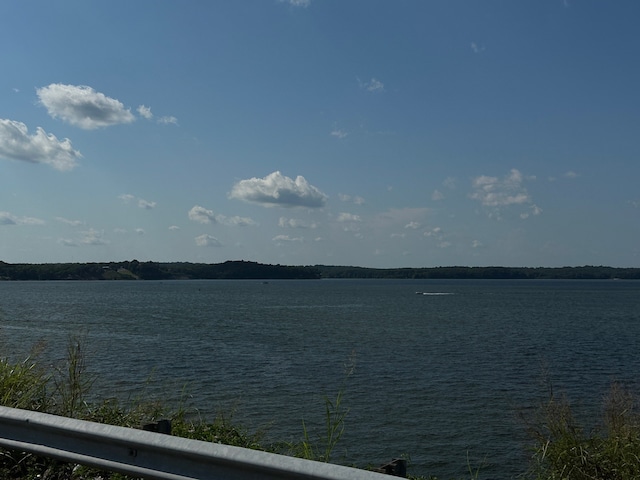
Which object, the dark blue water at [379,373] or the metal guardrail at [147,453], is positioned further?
the dark blue water at [379,373]

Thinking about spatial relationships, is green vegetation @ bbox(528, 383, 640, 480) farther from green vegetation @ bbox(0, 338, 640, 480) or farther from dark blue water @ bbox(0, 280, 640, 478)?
dark blue water @ bbox(0, 280, 640, 478)

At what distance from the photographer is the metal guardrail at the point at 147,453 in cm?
370

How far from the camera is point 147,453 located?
4.21 metres

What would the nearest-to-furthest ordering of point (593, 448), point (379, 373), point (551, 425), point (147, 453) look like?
point (147, 453)
point (593, 448)
point (551, 425)
point (379, 373)

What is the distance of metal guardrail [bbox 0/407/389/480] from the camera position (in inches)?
146

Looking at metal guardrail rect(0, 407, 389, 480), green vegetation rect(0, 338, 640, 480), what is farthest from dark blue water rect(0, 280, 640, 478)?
metal guardrail rect(0, 407, 389, 480)

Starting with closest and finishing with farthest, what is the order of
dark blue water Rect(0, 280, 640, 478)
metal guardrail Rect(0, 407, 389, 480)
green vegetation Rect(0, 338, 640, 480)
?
metal guardrail Rect(0, 407, 389, 480), green vegetation Rect(0, 338, 640, 480), dark blue water Rect(0, 280, 640, 478)

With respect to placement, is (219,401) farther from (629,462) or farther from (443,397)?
(629,462)

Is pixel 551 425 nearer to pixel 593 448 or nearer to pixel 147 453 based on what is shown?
pixel 593 448

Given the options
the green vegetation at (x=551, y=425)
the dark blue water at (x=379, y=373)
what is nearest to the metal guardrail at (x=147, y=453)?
the green vegetation at (x=551, y=425)

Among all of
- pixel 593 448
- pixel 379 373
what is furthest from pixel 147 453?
pixel 379 373

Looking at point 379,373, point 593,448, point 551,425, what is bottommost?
point 379,373

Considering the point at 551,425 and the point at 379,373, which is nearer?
the point at 551,425

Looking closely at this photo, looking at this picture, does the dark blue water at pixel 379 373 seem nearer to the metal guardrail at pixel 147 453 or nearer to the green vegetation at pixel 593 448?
the green vegetation at pixel 593 448
